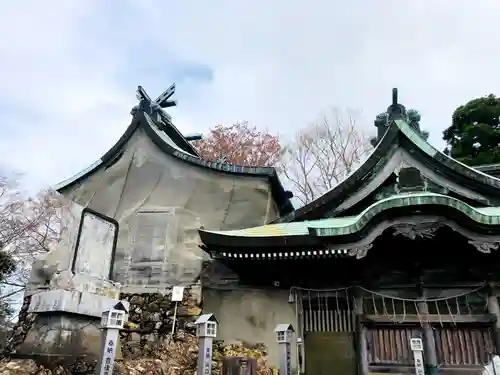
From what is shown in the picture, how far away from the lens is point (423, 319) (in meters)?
9.24

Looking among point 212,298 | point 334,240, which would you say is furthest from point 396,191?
point 212,298

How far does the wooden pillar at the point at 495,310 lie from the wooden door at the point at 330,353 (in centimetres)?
283

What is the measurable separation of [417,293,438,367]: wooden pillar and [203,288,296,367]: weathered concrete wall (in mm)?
2796

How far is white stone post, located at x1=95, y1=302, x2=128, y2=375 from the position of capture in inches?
265

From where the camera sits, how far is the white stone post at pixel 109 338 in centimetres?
674

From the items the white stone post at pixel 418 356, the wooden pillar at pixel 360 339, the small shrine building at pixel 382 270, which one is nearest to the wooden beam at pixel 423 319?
the small shrine building at pixel 382 270

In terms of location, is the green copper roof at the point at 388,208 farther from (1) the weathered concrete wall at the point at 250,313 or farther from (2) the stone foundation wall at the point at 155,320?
(2) the stone foundation wall at the point at 155,320

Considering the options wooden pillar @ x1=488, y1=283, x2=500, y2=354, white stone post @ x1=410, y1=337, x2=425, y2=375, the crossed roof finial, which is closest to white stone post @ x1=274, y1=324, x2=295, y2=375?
white stone post @ x1=410, y1=337, x2=425, y2=375

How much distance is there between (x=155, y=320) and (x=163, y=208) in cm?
305

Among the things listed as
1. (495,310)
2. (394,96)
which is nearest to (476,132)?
(394,96)

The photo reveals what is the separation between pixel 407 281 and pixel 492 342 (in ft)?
6.45

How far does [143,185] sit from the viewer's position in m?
12.7

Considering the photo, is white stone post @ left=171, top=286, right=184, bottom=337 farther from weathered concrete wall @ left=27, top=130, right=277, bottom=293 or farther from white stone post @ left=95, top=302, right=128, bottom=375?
white stone post @ left=95, top=302, right=128, bottom=375

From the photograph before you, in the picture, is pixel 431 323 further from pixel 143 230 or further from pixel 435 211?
pixel 143 230
